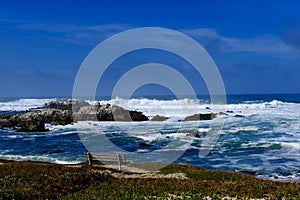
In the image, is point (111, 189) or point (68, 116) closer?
point (111, 189)

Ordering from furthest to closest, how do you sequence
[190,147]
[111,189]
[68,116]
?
[68,116], [190,147], [111,189]

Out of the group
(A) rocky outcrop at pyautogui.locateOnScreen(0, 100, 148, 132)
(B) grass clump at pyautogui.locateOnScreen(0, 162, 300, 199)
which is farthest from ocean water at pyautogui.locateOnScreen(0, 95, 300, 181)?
(B) grass clump at pyautogui.locateOnScreen(0, 162, 300, 199)

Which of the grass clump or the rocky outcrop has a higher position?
the rocky outcrop

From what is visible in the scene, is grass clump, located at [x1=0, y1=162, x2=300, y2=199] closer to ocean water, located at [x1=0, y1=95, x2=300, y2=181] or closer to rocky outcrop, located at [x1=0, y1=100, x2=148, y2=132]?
ocean water, located at [x1=0, y1=95, x2=300, y2=181]

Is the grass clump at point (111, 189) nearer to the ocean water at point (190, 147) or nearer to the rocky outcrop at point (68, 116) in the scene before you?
the ocean water at point (190, 147)

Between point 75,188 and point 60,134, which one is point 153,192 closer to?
point 75,188

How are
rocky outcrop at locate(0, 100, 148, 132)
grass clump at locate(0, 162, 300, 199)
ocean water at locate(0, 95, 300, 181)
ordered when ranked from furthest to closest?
rocky outcrop at locate(0, 100, 148, 132) < ocean water at locate(0, 95, 300, 181) < grass clump at locate(0, 162, 300, 199)

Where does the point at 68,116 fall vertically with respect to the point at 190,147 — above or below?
above

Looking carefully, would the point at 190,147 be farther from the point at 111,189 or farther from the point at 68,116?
the point at 68,116

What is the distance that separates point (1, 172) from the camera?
18406mm

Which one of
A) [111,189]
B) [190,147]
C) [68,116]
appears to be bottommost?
[190,147]

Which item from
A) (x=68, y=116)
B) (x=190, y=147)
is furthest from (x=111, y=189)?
(x=68, y=116)

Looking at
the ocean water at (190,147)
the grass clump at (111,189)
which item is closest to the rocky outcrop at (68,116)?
the ocean water at (190,147)

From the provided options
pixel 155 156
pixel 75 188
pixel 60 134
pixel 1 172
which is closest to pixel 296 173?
pixel 155 156
